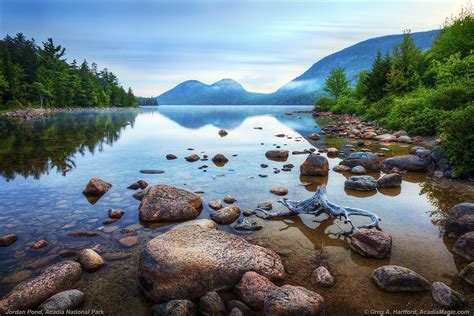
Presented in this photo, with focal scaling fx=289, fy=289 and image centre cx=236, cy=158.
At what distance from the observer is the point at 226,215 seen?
834cm

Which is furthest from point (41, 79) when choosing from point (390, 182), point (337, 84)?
point (390, 182)

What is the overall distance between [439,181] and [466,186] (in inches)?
45.6

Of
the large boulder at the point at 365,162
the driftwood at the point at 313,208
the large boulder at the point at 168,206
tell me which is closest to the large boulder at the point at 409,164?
the large boulder at the point at 365,162

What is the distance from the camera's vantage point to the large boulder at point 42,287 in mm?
4719

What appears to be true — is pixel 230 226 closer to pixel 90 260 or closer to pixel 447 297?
pixel 90 260

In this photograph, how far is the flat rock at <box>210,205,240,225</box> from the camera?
8227 mm

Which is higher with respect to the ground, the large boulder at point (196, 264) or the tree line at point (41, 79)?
the tree line at point (41, 79)

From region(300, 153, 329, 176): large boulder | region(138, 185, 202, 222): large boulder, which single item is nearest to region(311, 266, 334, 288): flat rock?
region(138, 185, 202, 222): large boulder

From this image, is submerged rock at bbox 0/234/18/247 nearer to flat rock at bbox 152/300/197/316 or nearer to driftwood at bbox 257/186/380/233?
flat rock at bbox 152/300/197/316

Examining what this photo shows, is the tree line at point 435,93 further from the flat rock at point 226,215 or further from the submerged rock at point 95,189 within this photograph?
the submerged rock at point 95,189

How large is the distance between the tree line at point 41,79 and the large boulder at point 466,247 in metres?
79.0

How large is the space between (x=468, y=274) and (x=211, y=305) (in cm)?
477

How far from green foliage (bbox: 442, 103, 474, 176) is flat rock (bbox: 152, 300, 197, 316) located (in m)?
12.1

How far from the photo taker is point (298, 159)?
17.6 m
